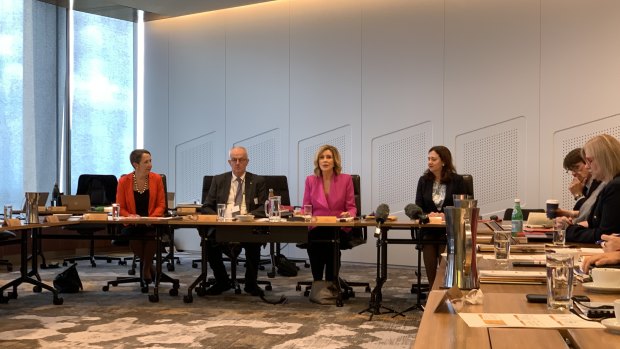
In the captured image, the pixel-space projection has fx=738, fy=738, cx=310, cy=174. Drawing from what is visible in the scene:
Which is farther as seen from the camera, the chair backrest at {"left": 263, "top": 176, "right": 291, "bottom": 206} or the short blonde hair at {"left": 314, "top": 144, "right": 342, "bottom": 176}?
the chair backrest at {"left": 263, "top": 176, "right": 291, "bottom": 206}

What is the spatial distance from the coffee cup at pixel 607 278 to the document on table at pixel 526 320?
1.20 feet

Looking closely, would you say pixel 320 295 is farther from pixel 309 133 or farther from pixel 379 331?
pixel 309 133

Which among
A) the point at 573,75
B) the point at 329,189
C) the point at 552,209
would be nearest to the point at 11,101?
the point at 329,189

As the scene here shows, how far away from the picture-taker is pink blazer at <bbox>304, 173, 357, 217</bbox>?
19.4 ft

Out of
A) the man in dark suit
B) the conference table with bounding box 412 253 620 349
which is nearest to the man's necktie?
the man in dark suit

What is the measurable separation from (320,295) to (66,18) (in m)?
5.47

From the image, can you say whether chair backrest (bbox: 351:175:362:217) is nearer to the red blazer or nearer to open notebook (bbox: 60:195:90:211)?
the red blazer

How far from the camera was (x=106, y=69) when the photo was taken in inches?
370

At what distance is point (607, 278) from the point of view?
1.94m

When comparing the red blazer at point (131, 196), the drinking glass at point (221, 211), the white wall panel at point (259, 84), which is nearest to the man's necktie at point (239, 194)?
the drinking glass at point (221, 211)

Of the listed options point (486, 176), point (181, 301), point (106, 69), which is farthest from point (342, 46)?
point (181, 301)

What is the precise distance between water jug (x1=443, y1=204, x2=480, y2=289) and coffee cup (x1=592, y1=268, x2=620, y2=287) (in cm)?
33

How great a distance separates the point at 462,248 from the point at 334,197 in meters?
3.99

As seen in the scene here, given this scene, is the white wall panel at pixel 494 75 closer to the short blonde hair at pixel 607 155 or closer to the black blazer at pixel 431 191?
the black blazer at pixel 431 191
